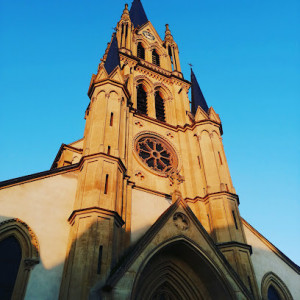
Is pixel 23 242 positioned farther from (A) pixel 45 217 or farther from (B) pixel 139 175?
(B) pixel 139 175

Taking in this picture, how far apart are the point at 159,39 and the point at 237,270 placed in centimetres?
2227

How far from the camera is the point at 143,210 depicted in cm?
1448

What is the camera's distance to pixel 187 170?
17.8 metres

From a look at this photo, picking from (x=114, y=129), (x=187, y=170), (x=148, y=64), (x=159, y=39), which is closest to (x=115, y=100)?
(x=114, y=129)

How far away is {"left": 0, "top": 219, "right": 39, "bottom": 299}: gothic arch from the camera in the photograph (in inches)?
402

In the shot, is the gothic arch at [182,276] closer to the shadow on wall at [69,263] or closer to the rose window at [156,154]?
the shadow on wall at [69,263]

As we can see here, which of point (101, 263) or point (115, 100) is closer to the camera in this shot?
point (101, 263)

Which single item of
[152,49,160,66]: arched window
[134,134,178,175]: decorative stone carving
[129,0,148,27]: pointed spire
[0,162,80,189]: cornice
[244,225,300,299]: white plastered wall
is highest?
[129,0,148,27]: pointed spire

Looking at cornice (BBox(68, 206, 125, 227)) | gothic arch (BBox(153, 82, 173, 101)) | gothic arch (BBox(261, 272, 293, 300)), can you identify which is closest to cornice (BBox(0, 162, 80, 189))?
cornice (BBox(68, 206, 125, 227))

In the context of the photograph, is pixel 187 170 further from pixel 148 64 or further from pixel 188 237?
pixel 148 64

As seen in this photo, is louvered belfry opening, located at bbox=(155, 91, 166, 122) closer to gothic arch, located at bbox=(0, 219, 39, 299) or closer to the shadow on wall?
the shadow on wall

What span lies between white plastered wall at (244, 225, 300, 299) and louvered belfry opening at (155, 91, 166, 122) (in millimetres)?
8873

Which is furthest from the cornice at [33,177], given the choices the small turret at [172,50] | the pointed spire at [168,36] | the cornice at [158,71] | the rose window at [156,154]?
the pointed spire at [168,36]

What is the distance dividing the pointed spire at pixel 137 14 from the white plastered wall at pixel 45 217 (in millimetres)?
22375
